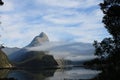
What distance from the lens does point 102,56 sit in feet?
242

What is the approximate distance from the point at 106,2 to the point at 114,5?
13.0 feet

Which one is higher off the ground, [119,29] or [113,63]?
[119,29]

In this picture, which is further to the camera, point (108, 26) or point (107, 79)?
point (108, 26)

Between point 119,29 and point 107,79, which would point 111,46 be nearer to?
point 119,29

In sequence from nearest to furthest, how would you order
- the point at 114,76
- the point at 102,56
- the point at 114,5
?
the point at 114,76
the point at 114,5
the point at 102,56

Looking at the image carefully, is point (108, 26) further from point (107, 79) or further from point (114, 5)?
point (107, 79)

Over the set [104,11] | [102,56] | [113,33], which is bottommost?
[102,56]

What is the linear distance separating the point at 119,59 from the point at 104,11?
9623 millimetres

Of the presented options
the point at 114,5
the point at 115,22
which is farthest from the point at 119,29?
the point at 114,5

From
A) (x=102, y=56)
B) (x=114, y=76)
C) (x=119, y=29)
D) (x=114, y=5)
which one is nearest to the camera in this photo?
(x=114, y=76)

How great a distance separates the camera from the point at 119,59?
6159 centimetres

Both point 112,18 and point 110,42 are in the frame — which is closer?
point 112,18

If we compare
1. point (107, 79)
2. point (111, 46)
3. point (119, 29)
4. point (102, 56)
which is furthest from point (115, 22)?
point (107, 79)

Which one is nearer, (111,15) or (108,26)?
(111,15)
